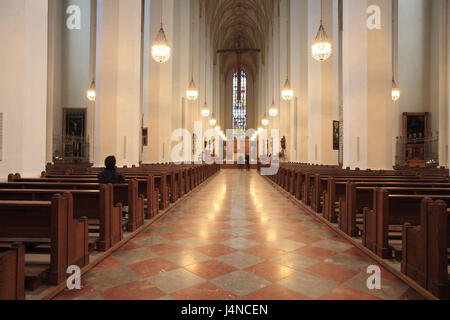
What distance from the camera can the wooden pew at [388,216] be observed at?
3.04 meters

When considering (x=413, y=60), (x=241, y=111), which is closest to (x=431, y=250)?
(x=413, y=60)

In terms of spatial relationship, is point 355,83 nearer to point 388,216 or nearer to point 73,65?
point 388,216

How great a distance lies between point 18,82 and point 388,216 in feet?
17.1

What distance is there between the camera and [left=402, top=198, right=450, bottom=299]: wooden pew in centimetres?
217

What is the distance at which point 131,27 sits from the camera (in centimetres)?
850

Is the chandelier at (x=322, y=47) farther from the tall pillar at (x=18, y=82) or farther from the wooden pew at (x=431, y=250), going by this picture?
the wooden pew at (x=431, y=250)

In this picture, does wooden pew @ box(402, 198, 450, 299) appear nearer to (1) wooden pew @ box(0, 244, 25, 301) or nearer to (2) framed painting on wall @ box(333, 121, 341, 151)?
(1) wooden pew @ box(0, 244, 25, 301)

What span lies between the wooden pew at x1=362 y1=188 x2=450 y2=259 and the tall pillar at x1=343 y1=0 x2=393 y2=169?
4.41 metres

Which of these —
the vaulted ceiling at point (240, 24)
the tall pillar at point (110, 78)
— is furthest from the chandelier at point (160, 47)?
the vaulted ceiling at point (240, 24)

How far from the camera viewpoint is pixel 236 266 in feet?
9.59

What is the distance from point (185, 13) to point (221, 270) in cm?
1547

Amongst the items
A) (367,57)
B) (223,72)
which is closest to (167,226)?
(367,57)

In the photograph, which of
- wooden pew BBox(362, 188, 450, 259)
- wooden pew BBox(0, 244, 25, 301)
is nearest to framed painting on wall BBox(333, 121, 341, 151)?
wooden pew BBox(362, 188, 450, 259)
